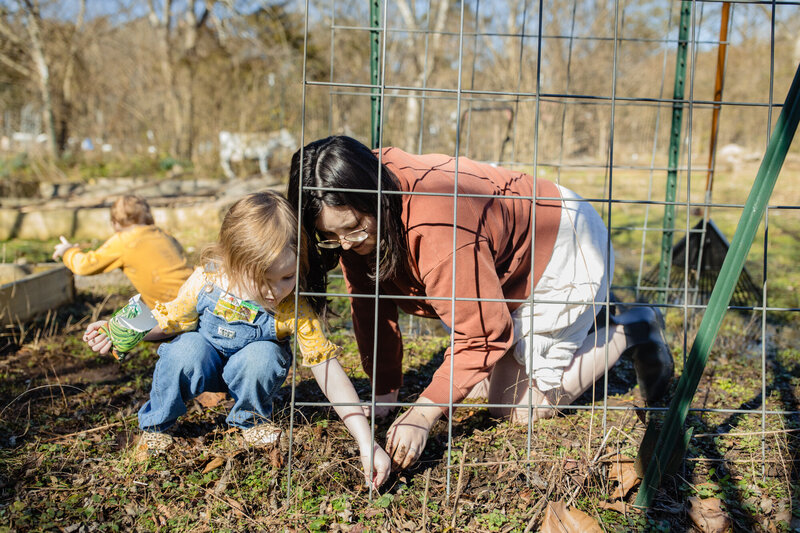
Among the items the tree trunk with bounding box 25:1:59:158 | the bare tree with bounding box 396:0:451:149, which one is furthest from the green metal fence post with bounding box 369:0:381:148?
the tree trunk with bounding box 25:1:59:158

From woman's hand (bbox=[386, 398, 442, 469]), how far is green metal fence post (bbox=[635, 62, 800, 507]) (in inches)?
24.0

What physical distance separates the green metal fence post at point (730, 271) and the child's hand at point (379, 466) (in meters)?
0.70

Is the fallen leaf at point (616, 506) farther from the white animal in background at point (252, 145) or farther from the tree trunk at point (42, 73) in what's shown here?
the tree trunk at point (42, 73)

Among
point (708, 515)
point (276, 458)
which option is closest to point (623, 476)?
point (708, 515)

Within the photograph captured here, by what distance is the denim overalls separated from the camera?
1.88 m

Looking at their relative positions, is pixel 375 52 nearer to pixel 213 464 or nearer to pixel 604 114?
pixel 213 464

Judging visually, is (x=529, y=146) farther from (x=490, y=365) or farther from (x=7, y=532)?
(x=7, y=532)

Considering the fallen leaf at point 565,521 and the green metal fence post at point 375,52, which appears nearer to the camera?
the fallen leaf at point 565,521

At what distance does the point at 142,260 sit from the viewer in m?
3.01

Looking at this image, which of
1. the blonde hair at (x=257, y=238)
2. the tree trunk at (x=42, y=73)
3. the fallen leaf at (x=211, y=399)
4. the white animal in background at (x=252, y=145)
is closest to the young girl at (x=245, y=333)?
the blonde hair at (x=257, y=238)

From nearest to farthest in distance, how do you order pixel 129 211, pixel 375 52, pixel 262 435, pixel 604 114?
pixel 262 435, pixel 375 52, pixel 129 211, pixel 604 114

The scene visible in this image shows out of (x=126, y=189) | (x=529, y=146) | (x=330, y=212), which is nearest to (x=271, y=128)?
(x=126, y=189)

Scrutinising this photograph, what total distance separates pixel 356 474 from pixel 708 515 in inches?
37.9

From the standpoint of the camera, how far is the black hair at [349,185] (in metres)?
1.64
